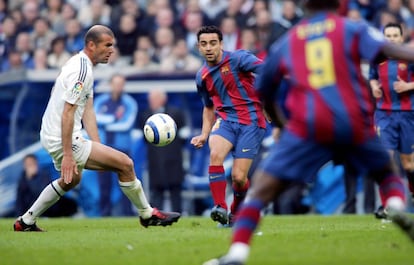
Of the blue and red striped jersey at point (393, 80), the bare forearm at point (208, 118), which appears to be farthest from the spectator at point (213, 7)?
the bare forearm at point (208, 118)

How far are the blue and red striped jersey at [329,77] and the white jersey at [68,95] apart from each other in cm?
403

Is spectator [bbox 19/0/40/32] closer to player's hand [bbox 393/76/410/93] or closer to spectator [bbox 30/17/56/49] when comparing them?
spectator [bbox 30/17/56/49]

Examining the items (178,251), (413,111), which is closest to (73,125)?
(178,251)

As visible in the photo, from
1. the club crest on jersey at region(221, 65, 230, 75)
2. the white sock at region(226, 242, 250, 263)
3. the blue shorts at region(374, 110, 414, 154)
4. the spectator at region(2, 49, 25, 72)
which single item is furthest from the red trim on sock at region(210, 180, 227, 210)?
the spectator at region(2, 49, 25, 72)

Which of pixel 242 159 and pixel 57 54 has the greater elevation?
pixel 57 54

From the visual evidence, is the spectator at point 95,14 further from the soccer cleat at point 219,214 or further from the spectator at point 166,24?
the soccer cleat at point 219,214

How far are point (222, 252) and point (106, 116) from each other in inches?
380

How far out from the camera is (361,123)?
7.26 m

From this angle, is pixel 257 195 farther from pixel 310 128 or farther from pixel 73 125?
pixel 73 125

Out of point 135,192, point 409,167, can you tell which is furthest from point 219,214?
point 409,167

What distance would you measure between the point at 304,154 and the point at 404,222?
3.85 ft

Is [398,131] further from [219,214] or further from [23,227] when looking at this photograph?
[23,227]

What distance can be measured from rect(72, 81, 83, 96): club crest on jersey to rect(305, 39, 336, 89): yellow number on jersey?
13.8ft

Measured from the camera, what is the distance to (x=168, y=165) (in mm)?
17875
